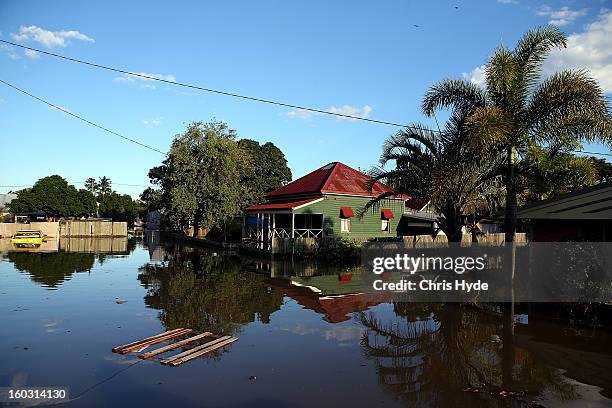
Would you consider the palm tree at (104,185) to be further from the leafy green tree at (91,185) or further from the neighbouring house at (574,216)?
the neighbouring house at (574,216)

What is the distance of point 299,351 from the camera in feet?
28.5

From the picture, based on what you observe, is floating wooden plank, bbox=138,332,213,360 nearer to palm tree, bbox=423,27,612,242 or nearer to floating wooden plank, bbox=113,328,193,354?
floating wooden plank, bbox=113,328,193,354

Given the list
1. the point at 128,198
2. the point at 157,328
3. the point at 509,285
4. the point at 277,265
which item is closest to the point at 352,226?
the point at 277,265

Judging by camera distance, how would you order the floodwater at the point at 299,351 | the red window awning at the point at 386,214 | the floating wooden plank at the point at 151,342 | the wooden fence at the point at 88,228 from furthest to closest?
the wooden fence at the point at 88,228 < the red window awning at the point at 386,214 < the floating wooden plank at the point at 151,342 < the floodwater at the point at 299,351

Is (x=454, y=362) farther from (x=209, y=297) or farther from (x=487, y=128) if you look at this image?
(x=209, y=297)

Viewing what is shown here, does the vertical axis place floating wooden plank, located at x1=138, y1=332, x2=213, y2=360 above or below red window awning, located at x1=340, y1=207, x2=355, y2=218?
below

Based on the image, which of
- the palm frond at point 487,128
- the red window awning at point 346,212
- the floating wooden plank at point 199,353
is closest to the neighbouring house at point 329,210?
the red window awning at point 346,212

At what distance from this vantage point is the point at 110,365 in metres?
7.58

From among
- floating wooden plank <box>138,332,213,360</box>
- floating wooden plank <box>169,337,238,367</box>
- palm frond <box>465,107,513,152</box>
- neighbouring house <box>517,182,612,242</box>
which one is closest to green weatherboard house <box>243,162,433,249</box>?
neighbouring house <box>517,182,612,242</box>

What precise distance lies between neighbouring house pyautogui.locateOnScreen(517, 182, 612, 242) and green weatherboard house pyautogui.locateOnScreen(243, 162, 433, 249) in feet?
45.7

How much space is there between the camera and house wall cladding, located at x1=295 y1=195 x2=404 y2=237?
98.7ft

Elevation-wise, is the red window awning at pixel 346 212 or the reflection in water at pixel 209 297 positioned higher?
the red window awning at pixel 346 212

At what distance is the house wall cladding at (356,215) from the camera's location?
30.1m

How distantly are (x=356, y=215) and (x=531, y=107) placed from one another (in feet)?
60.6
